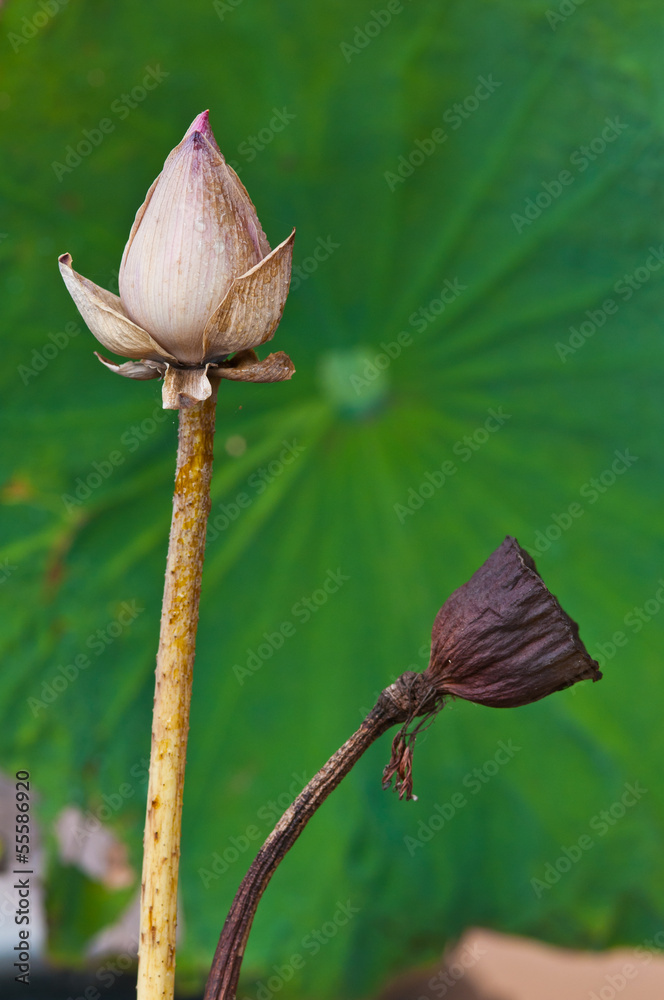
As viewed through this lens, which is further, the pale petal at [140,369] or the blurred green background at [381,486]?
the blurred green background at [381,486]

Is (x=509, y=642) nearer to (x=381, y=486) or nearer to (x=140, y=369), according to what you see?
(x=140, y=369)

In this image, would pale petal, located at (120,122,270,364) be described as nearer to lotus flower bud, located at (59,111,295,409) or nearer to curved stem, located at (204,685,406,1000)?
lotus flower bud, located at (59,111,295,409)

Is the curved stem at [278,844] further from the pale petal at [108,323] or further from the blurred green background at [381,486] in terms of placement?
the blurred green background at [381,486]

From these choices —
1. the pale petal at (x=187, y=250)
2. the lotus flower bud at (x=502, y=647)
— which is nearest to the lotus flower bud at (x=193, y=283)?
the pale petal at (x=187, y=250)

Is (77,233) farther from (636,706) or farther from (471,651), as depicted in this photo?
(636,706)

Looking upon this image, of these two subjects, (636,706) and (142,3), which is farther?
(636,706)

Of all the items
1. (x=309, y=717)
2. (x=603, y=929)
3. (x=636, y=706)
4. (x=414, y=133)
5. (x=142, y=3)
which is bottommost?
(x=603, y=929)

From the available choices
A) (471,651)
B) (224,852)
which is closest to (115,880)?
(224,852)
